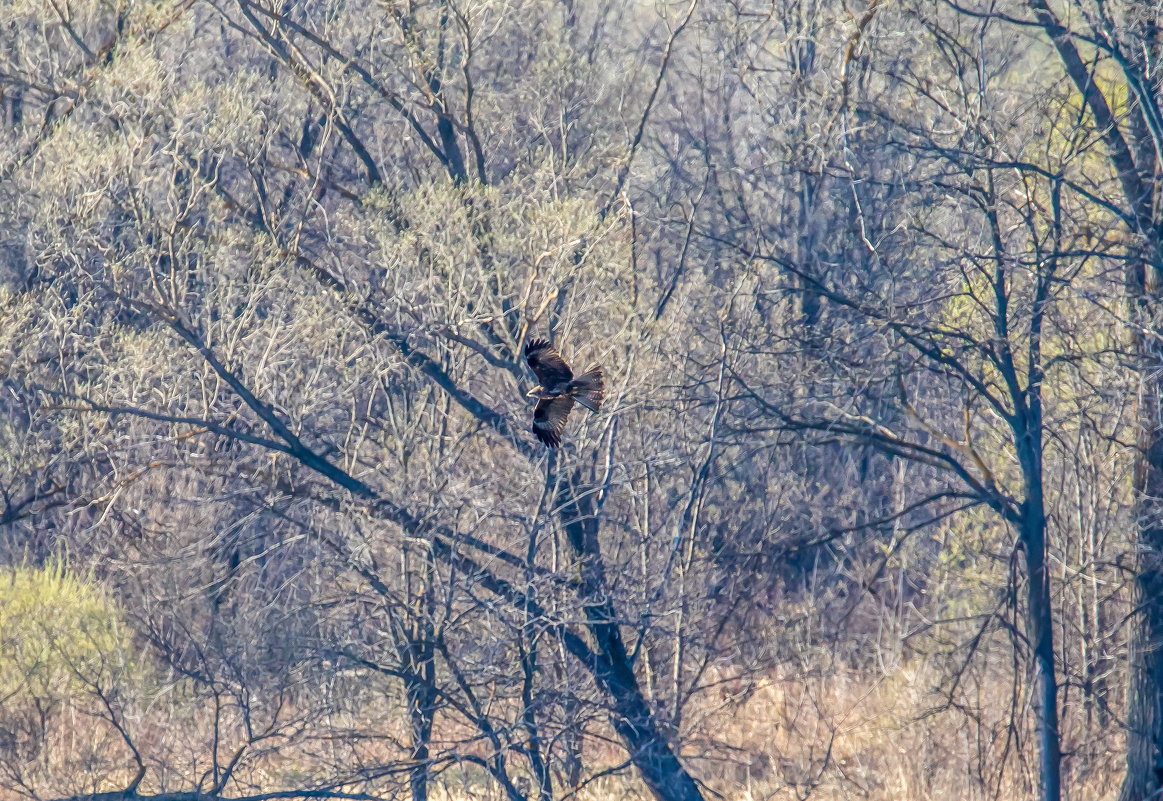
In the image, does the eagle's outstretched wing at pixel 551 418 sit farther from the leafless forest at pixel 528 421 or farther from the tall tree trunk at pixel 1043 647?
the tall tree trunk at pixel 1043 647

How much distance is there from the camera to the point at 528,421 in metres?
9.78

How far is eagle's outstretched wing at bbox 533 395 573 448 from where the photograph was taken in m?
8.38

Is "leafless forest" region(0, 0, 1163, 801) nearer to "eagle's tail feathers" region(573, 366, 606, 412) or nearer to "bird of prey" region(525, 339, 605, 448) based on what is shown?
"bird of prey" region(525, 339, 605, 448)

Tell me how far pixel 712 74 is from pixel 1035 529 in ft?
29.6

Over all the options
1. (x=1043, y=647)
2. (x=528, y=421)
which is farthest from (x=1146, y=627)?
(x=528, y=421)

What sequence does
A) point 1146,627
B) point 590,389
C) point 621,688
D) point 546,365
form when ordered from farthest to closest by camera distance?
point 621,688, point 1146,627, point 590,389, point 546,365

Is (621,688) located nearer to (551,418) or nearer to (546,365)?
(551,418)

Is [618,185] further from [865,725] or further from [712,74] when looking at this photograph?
[712,74]

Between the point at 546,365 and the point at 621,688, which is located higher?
the point at 546,365

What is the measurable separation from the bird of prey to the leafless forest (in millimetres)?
705

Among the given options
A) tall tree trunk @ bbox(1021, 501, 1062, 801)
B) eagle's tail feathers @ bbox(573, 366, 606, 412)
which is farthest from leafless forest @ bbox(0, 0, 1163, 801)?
eagle's tail feathers @ bbox(573, 366, 606, 412)

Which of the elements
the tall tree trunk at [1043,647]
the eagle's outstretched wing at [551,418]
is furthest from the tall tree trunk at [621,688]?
the tall tree trunk at [1043,647]

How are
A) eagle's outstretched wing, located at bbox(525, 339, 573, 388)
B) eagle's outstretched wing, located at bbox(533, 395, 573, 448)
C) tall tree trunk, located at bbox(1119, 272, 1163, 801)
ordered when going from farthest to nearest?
tall tree trunk, located at bbox(1119, 272, 1163, 801) → eagle's outstretched wing, located at bbox(533, 395, 573, 448) → eagle's outstretched wing, located at bbox(525, 339, 573, 388)

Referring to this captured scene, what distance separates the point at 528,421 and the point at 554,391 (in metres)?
1.45
